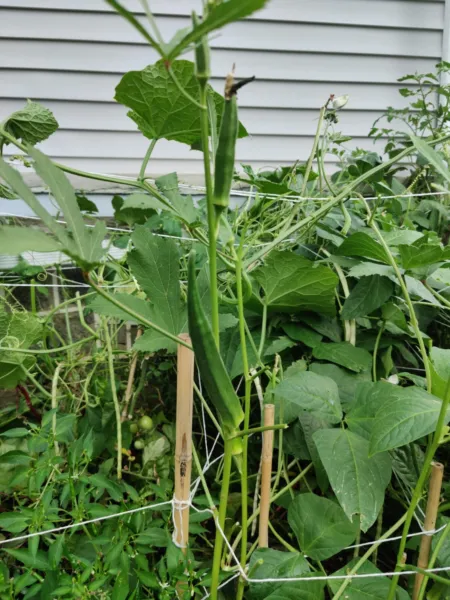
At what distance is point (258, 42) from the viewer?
2.34m

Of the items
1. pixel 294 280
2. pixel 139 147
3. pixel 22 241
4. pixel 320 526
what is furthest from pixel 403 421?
pixel 139 147

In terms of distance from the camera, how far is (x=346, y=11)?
2.37 m

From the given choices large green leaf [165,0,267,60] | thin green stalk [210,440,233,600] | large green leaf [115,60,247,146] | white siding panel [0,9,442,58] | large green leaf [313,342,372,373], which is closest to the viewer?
large green leaf [165,0,267,60]

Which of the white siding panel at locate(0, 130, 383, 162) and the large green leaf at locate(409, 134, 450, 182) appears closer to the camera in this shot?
the large green leaf at locate(409, 134, 450, 182)

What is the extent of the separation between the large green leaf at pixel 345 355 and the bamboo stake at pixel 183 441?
0.31 m

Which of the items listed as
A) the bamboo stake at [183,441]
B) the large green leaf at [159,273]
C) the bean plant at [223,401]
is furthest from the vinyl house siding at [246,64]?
the bamboo stake at [183,441]

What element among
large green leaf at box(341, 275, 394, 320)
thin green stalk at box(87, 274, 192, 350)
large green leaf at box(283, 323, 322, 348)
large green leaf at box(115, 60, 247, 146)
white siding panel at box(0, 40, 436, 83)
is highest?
white siding panel at box(0, 40, 436, 83)

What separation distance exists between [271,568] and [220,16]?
66cm

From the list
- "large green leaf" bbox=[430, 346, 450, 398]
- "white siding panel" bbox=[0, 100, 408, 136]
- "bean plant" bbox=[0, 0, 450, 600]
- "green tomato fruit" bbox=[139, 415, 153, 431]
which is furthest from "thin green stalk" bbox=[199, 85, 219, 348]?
"white siding panel" bbox=[0, 100, 408, 136]

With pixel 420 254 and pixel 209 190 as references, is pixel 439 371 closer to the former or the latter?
pixel 420 254

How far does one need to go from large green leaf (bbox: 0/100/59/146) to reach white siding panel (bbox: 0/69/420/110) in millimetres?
1559

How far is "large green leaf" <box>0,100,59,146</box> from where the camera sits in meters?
0.81

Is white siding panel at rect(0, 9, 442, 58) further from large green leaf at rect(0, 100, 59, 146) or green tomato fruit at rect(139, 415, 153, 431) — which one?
green tomato fruit at rect(139, 415, 153, 431)

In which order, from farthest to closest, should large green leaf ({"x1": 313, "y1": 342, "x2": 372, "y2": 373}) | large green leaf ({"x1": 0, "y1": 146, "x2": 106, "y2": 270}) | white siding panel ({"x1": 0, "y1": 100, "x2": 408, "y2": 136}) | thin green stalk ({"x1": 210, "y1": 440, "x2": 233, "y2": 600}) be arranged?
white siding panel ({"x1": 0, "y1": 100, "x2": 408, "y2": 136}) → large green leaf ({"x1": 313, "y1": 342, "x2": 372, "y2": 373}) → thin green stalk ({"x1": 210, "y1": 440, "x2": 233, "y2": 600}) → large green leaf ({"x1": 0, "y1": 146, "x2": 106, "y2": 270})
